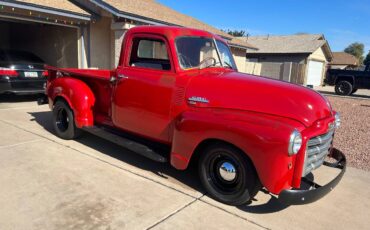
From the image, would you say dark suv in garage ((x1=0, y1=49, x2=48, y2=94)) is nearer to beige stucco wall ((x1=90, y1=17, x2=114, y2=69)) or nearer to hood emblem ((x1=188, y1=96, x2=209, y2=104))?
beige stucco wall ((x1=90, y1=17, x2=114, y2=69))

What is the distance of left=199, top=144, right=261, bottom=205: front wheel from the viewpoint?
372 cm

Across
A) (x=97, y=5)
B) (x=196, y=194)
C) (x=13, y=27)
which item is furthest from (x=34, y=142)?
(x=13, y=27)

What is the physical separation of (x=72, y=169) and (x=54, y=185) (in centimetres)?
57

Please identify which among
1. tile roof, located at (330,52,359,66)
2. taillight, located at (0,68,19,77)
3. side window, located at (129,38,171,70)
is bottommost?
taillight, located at (0,68,19,77)

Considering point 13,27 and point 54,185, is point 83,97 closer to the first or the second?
point 54,185

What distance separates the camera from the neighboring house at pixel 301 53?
3027 centimetres

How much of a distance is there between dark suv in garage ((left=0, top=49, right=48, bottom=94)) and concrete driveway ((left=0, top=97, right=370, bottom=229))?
4457mm

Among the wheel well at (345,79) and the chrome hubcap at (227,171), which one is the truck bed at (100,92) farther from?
the wheel well at (345,79)

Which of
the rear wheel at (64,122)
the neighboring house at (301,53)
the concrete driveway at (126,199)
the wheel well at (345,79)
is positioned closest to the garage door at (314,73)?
the neighboring house at (301,53)

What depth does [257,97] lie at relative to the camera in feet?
12.6

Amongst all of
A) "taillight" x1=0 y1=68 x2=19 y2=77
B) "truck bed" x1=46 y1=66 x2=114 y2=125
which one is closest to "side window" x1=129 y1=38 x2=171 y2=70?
"truck bed" x1=46 y1=66 x2=114 y2=125

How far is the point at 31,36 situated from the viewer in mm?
15820

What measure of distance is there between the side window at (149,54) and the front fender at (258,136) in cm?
119

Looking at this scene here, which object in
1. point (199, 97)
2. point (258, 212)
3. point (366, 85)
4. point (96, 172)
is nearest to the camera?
point (258, 212)
